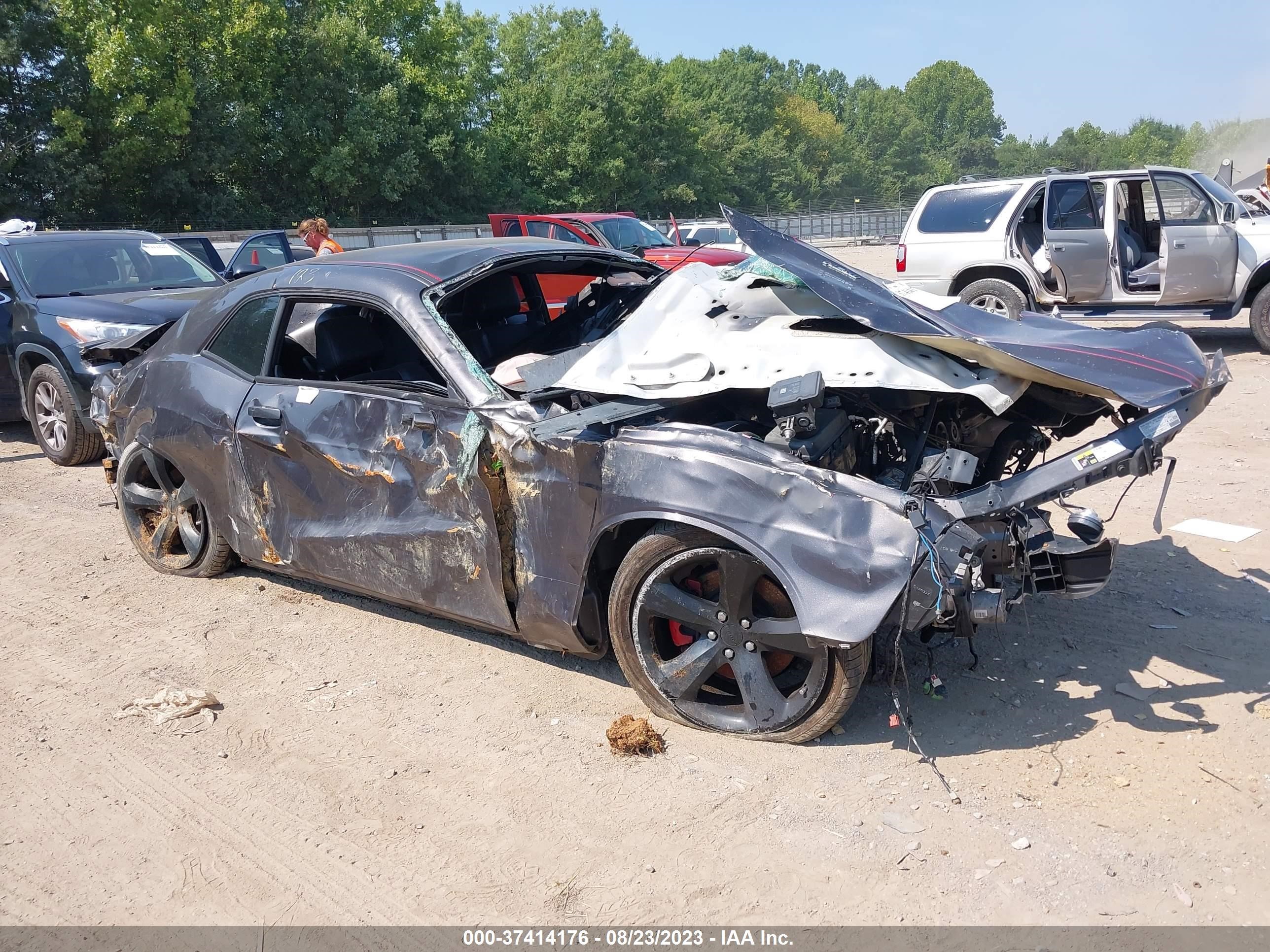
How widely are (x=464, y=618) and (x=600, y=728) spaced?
2.50 feet

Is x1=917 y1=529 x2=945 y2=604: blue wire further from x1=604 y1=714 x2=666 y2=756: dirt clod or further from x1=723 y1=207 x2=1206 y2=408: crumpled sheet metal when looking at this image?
x1=604 y1=714 x2=666 y2=756: dirt clod

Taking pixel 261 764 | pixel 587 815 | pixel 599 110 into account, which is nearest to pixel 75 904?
pixel 261 764

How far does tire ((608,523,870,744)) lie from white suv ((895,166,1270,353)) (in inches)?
313

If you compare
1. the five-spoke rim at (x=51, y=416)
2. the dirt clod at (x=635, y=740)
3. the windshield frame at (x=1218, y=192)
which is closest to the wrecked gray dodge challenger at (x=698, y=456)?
the dirt clod at (x=635, y=740)

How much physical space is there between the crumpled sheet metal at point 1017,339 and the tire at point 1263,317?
303 inches

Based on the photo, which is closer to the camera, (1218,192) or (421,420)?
(421,420)

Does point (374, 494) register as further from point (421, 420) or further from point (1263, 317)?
point (1263, 317)

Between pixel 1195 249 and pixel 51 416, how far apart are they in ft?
36.2

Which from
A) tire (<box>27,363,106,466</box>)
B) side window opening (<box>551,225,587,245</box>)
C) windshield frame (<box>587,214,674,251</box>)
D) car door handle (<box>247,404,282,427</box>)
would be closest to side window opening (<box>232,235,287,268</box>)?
tire (<box>27,363,106,466</box>)

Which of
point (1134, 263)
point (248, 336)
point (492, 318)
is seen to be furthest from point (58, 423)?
point (1134, 263)

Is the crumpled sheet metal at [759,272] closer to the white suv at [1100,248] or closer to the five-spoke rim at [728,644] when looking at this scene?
the five-spoke rim at [728,644]

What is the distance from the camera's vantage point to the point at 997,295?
36.0 feet

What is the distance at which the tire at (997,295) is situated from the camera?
35.9ft
